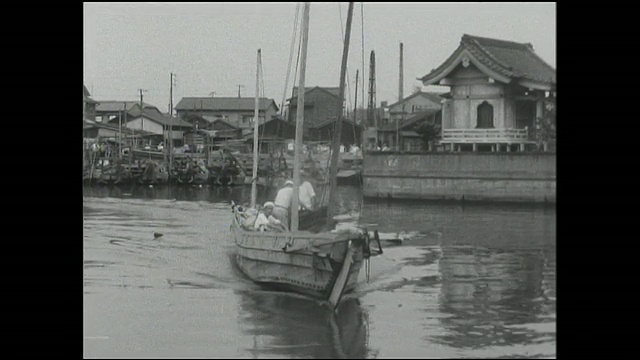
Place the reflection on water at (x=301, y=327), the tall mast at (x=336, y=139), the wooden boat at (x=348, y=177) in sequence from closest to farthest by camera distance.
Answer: the reflection on water at (x=301, y=327) < the tall mast at (x=336, y=139) < the wooden boat at (x=348, y=177)

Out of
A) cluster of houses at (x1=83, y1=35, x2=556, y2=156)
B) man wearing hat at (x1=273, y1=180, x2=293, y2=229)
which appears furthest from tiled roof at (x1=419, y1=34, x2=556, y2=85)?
man wearing hat at (x1=273, y1=180, x2=293, y2=229)

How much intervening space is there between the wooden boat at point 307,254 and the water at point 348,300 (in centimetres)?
18

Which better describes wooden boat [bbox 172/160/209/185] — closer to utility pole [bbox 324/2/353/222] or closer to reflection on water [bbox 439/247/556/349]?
reflection on water [bbox 439/247/556/349]

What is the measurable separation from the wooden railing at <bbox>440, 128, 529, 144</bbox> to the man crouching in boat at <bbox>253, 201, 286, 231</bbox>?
4.30 meters

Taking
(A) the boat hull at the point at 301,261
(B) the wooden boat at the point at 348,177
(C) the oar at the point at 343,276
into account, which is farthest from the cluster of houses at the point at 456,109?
(C) the oar at the point at 343,276

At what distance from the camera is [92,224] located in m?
16.6

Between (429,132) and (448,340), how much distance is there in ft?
43.6

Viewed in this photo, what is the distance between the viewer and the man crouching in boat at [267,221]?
370 inches

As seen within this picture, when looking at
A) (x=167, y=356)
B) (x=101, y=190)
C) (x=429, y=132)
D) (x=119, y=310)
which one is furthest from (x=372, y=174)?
(x=167, y=356)

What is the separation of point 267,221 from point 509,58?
411cm

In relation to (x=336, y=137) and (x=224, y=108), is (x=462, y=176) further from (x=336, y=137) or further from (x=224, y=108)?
(x=336, y=137)

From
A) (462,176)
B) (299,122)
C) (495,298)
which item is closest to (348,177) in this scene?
(462,176)

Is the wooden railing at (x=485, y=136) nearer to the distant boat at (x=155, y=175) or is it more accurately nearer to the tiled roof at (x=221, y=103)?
the tiled roof at (x=221, y=103)

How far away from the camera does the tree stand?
20188 millimetres
